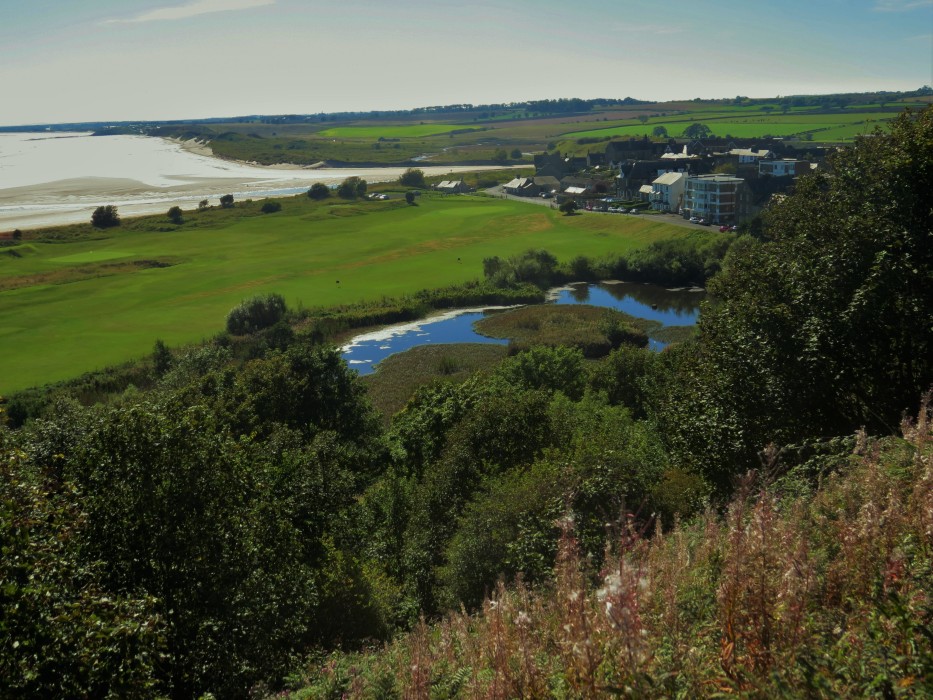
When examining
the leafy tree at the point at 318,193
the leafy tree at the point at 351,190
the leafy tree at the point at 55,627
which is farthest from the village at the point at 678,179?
the leafy tree at the point at 55,627

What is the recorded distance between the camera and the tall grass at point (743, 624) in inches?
212

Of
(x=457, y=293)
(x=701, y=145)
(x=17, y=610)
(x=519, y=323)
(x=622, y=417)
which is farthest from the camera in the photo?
(x=701, y=145)

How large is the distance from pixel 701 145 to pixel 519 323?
13218cm

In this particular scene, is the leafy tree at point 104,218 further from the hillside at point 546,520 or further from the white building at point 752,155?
the white building at point 752,155

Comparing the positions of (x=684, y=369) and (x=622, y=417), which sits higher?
(x=684, y=369)

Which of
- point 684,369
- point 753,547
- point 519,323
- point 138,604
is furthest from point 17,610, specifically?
point 519,323

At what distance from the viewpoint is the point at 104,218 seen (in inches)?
4638

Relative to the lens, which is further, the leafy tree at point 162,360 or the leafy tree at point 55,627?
the leafy tree at point 162,360

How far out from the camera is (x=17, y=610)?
8.84 m

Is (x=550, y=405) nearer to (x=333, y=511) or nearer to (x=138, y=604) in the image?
(x=333, y=511)

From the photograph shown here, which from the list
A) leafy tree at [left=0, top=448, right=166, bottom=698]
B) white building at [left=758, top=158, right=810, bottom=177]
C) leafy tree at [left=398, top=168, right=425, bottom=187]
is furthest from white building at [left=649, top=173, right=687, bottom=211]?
leafy tree at [left=0, top=448, right=166, bottom=698]

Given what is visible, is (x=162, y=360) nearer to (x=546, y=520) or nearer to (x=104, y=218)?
(x=546, y=520)

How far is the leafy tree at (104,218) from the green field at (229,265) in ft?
10.7

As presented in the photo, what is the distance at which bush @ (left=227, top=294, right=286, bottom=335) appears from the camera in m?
65.8
